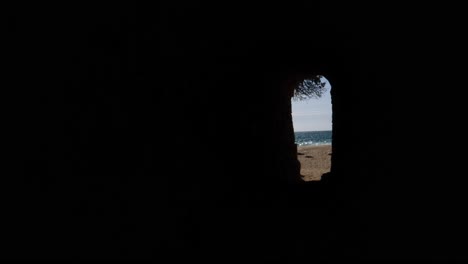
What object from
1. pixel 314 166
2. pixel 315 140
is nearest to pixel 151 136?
pixel 314 166

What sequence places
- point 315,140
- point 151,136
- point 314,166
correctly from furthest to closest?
point 315,140 → point 314,166 → point 151,136

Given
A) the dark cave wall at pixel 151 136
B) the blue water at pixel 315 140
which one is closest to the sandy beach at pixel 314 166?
the dark cave wall at pixel 151 136

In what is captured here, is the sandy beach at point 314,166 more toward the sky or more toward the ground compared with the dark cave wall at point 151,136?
more toward the ground

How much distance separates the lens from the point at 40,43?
393cm

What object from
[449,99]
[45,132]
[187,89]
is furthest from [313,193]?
[45,132]

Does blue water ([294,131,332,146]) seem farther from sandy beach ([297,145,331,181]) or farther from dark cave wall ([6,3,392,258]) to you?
dark cave wall ([6,3,392,258])

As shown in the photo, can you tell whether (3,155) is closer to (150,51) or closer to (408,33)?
(150,51)

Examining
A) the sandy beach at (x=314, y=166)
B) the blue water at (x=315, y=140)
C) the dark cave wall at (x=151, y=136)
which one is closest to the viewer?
the dark cave wall at (x=151, y=136)

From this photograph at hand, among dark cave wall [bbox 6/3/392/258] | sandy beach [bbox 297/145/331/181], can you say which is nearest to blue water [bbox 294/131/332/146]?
sandy beach [bbox 297/145/331/181]

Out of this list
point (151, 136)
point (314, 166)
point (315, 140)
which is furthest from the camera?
point (315, 140)

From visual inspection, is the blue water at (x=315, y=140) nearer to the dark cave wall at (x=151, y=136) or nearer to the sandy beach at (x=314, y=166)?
the sandy beach at (x=314, y=166)

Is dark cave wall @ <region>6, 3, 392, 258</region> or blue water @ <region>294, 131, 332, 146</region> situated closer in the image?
dark cave wall @ <region>6, 3, 392, 258</region>

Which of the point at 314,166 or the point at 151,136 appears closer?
the point at 151,136

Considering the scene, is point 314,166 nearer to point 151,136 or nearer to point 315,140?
point 151,136
